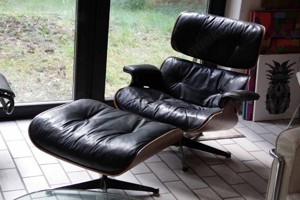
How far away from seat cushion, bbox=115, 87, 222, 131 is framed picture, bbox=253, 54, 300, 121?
2.91 feet

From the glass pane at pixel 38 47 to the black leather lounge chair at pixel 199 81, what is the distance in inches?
23.3

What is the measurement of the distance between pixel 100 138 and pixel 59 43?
1.28 metres

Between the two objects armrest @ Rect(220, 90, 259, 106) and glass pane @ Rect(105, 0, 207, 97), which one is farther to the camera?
glass pane @ Rect(105, 0, 207, 97)

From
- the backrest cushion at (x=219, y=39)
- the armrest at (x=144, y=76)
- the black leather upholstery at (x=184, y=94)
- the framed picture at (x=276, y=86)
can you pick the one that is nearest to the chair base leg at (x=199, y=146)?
the black leather upholstery at (x=184, y=94)

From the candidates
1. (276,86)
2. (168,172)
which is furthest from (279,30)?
(168,172)

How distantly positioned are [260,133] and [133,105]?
111 cm

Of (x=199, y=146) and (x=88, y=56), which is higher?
(x=88, y=56)

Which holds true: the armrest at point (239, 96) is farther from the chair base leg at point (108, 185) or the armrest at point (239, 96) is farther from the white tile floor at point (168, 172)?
the chair base leg at point (108, 185)

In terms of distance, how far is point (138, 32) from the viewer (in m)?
3.82

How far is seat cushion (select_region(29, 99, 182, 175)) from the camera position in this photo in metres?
2.42

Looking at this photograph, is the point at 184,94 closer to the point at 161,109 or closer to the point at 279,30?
the point at 161,109

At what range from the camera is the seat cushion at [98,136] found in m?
2.42

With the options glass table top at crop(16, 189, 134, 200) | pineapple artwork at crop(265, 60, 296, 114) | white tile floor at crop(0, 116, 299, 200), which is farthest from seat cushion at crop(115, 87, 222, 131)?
pineapple artwork at crop(265, 60, 296, 114)

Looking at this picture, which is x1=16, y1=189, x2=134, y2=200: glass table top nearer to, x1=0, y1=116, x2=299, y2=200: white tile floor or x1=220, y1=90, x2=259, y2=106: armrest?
x1=0, y1=116, x2=299, y2=200: white tile floor
